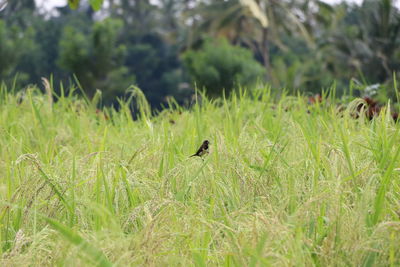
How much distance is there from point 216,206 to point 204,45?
2514 centimetres

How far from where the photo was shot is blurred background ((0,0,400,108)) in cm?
2127

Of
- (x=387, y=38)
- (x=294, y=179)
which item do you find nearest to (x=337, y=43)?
(x=387, y=38)

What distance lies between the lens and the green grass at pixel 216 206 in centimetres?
147

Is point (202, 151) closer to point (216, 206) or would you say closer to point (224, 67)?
point (216, 206)

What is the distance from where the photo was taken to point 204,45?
2678 cm

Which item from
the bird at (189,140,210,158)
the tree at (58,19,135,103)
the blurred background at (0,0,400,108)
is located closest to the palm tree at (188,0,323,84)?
the blurred background at (0,0,400,108)

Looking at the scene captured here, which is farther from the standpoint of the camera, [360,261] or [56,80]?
[56,80]

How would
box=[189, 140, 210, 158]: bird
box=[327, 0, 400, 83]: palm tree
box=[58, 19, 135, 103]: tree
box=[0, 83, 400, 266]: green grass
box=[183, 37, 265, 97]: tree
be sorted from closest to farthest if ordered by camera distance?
box=[0, 83, 400, 266]: green grass → box=[189, 140, 210, 158]: bird → box=[327, 0, 400, 83]: palm tree → box=[183, 37, 265, 97]: tree → box=[58, 19, 135, 103]: tree

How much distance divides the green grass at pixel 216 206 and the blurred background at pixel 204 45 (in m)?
9.27

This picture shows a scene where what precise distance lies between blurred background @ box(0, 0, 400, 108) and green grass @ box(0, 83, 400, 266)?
30.4 ft

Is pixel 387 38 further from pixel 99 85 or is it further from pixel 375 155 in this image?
pixel 375 155

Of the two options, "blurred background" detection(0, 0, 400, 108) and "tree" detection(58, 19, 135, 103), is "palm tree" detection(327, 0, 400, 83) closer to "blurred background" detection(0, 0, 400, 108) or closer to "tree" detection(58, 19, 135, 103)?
"blurred background" detection(0, 0, 400, 108)

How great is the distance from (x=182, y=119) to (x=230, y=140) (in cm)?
107

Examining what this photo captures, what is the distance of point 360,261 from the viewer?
4.94ft
